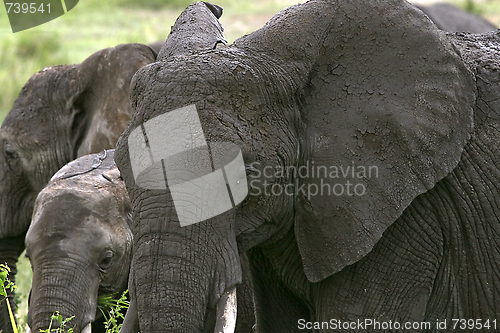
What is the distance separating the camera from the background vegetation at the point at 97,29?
12.8 metres

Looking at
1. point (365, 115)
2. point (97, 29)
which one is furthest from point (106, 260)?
point (97, 29)

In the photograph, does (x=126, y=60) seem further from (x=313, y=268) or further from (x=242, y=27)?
(x=242, y=27)

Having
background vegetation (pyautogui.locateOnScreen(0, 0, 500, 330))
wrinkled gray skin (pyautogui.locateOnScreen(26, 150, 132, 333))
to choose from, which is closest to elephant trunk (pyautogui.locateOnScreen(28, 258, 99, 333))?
wrinkled gray skin (pyautogui.locateOnScreen(26, 150, 132, 333))

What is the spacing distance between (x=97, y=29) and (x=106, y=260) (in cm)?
1246

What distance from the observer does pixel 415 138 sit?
2979 mm

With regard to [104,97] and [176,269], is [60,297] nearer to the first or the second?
[176,269]

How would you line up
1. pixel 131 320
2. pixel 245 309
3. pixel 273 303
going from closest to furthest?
pixel 131 320 → pixel 273 303 → pixel 245 309

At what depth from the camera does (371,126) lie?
2.99 meters

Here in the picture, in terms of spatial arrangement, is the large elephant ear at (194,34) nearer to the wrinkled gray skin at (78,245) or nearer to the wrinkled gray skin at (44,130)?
the wrinkled gray skin at (78,245)

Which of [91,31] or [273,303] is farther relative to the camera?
[91,31]

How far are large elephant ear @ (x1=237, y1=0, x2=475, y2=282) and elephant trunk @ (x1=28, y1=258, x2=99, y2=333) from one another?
1.36m

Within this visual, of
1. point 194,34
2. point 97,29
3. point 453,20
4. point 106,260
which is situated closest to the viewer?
point 194,34

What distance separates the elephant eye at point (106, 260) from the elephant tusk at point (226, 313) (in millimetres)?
1439

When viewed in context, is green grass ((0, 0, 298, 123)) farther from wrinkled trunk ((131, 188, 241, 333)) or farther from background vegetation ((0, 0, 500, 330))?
wrinkled trunk ((131, 188, 241, 333))
